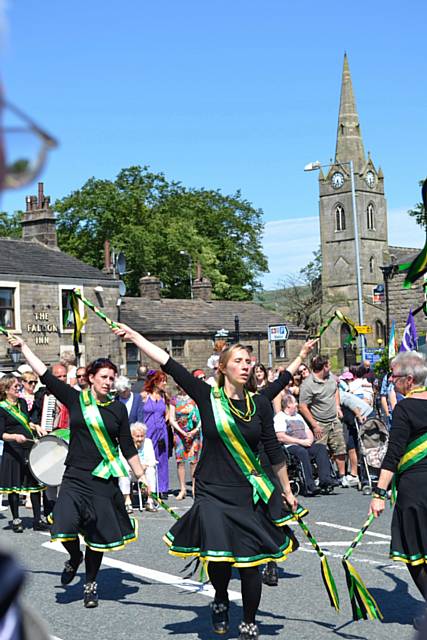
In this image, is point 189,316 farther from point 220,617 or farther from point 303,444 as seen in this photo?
point 220,617

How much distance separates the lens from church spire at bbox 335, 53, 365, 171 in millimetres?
113875

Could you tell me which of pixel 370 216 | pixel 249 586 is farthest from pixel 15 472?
pixel 370 216

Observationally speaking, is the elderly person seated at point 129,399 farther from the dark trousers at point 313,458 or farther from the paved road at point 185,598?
the paved road at point 185,598

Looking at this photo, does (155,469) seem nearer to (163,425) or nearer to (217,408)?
(163,425)

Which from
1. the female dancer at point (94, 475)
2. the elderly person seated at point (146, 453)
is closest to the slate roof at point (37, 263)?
the elderly person seated at point (146, 453)

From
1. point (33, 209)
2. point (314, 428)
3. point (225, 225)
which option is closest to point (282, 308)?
point (225, 225)

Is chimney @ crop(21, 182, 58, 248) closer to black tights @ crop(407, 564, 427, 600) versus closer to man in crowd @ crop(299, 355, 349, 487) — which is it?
man in crowd @ crop(299, 355, 349, 487)

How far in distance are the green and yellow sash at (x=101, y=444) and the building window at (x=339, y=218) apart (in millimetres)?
106802

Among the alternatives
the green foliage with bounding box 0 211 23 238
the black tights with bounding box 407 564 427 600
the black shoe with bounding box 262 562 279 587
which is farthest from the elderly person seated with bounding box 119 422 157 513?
the green foliage with bounding box 0 211 23 238

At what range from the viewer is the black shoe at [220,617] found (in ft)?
21.5

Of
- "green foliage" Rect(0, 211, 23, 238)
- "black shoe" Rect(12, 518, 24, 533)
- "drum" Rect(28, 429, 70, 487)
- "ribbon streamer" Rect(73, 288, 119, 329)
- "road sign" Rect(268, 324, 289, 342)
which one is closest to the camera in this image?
"ribbon streamer" Rect(73, 288, 119, 329)

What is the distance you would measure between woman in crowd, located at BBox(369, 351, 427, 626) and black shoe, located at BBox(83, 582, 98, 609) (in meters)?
2.31

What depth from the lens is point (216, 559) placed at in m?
6.23

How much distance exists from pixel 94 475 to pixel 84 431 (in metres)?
0.34
